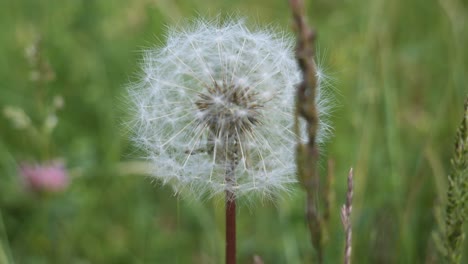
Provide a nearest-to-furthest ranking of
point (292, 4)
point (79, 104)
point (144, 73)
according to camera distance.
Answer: point (292, 4) → point (144, 73) → point (79, 104)

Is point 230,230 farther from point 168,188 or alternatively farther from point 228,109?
point 168,188

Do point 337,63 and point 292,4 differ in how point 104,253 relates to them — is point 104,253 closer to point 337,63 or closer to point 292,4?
point 337,63

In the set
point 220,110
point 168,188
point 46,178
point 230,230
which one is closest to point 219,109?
point 220,110

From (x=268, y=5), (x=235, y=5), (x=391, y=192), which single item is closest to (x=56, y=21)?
Result: (x=235, y=5)

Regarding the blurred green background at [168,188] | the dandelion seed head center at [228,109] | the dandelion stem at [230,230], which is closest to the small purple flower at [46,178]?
the blurred green background at [168,188]

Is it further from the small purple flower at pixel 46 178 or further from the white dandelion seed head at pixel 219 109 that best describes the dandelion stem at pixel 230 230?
the small purple flower at pixel 46 178
